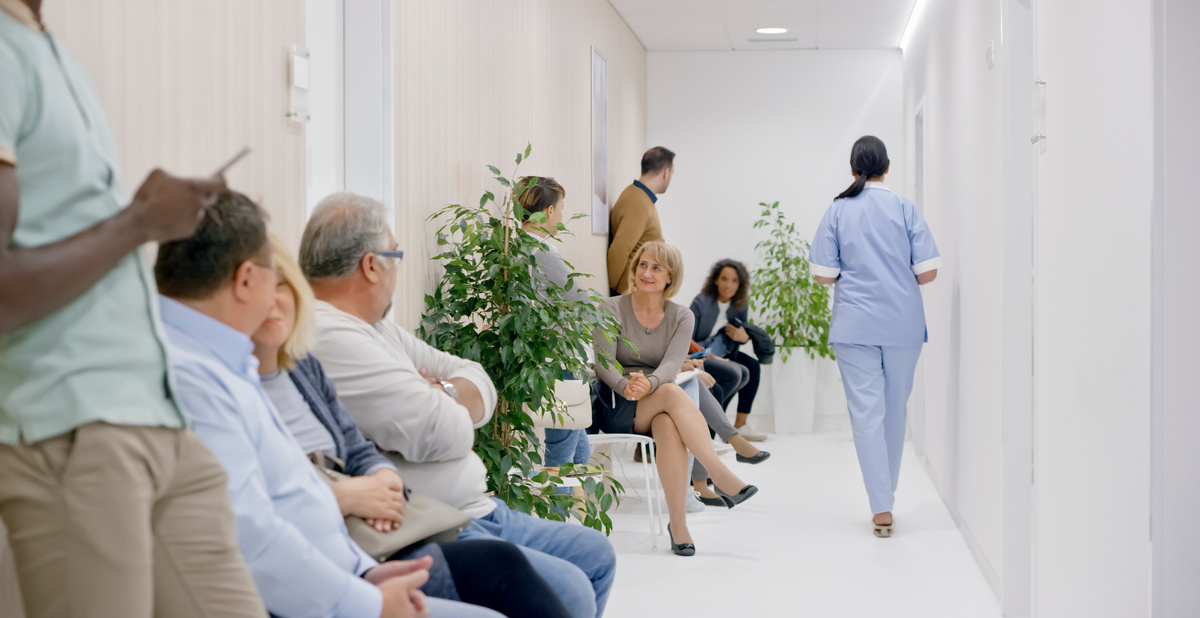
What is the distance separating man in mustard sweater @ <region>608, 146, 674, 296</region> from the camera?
239 inches

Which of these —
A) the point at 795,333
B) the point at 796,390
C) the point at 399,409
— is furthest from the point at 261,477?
the point at 795,333

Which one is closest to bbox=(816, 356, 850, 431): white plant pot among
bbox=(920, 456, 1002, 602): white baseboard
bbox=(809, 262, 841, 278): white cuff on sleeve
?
bbox=(920, 456, 1002, 602): white baseboard

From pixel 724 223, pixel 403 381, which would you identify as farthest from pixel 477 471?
pixel 724 223

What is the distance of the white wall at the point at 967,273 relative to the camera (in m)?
3.55

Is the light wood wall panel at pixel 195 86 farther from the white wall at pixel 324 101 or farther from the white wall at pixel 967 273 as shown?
the white wall at pixel 967 273

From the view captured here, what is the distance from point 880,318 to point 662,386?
1033mm

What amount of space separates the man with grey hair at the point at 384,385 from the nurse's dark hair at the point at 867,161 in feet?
9.49

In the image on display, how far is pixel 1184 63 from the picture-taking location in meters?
1.77

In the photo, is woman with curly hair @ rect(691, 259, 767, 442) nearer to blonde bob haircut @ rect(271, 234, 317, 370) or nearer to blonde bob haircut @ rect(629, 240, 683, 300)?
blonde bob haircut @ rect(629, 240, 683, 300)

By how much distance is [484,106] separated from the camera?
3734 mm

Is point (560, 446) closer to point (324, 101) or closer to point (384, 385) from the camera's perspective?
point (324, 101)

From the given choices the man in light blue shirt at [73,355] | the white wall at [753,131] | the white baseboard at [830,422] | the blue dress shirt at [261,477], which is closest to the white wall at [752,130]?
the white wall at [753,131]

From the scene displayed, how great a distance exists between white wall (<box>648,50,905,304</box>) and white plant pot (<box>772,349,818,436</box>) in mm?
1100

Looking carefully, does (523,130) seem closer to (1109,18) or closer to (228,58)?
(228,58)
